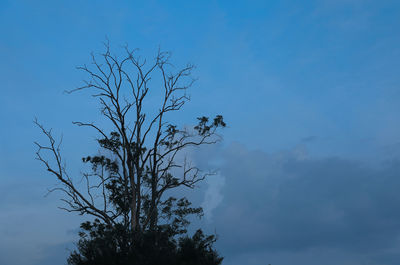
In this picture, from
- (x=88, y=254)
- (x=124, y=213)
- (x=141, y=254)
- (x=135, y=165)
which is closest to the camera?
(x=141, y=254)

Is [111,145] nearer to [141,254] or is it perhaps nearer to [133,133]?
[133,133]

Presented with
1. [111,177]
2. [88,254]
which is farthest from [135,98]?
[88,254]

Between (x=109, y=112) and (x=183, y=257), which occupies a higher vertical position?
(x=109, y=112)

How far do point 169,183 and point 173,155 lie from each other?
1614 millimetres

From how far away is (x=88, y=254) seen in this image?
18203mm

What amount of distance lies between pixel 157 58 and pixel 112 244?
12.4m

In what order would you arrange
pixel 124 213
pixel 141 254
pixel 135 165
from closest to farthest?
pixel 141 254 < pixel 135 165 < pixel 124 213

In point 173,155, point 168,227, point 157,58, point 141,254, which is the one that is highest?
point 157,58

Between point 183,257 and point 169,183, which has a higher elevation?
point 169,183

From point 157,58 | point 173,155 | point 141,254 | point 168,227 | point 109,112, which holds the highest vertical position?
point 157,58

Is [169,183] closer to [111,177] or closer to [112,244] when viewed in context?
[111,177]

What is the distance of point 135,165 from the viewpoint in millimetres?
26891

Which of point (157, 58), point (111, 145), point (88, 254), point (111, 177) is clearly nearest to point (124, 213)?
point (111, 177)

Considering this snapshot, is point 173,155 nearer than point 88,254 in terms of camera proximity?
No
